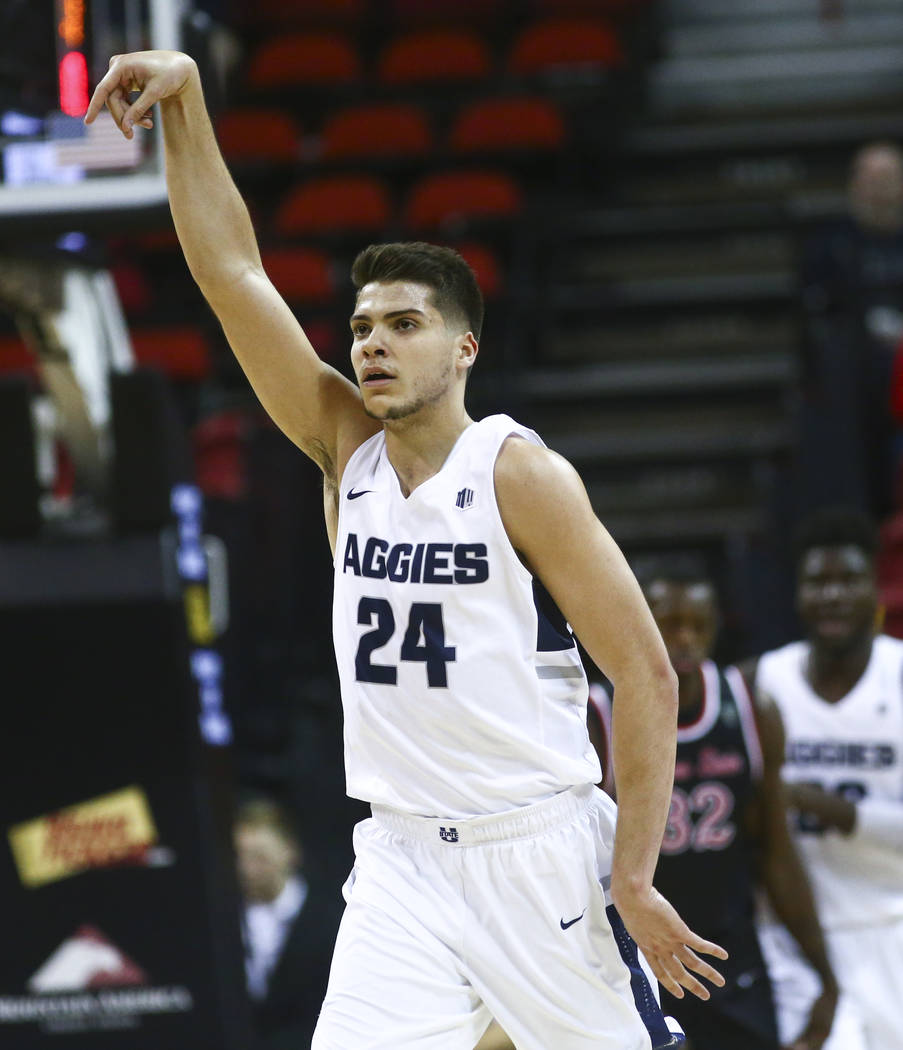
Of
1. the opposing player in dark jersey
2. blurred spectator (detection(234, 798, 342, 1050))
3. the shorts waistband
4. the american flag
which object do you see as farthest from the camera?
blurred spectator (detection(234, 798, 342, 1050))

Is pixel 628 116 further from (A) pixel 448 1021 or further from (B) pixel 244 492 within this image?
(A) pixel 448 1021

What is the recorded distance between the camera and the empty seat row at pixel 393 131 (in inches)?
476

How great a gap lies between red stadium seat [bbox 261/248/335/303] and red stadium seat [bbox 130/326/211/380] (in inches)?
24.4

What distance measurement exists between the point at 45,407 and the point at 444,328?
3.24 metres

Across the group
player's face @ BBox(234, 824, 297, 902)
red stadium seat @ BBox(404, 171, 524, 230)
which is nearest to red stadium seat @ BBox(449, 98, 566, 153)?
red stadium seat @ BBox(404, 171, 524, 230)

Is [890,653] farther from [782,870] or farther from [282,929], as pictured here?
[282,929]

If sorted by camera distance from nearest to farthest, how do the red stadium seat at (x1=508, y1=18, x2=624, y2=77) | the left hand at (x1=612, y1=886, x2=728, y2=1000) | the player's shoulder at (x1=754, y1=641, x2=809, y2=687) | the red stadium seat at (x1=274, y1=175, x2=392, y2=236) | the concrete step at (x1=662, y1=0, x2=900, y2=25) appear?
the left hand at (x1=612, y1=886, x2=728, y2=1000)
the player's shoulder at (x1=754, y1=641, x2=809, y2=687)
the red stadium seat at (x1=274, y1=175, x2=392, y2=236)
the red stadium seat at (x1=508, y1=18, x2=624, y2=77)
the concrete step at (x1=662, y1=0, x2=900, y2=25)

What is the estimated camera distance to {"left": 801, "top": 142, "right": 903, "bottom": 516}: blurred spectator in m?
8.50

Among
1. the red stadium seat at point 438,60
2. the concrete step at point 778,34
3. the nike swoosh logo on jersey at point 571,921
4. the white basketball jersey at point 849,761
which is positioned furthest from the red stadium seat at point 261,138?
the nike swoosh logo on jersey at point 571,921

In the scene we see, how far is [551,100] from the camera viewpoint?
12.7 m

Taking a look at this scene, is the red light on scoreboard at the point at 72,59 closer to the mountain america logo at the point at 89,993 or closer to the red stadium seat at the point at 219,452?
the mountain america logo at the point at 89,993

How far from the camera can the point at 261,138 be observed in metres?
12.6

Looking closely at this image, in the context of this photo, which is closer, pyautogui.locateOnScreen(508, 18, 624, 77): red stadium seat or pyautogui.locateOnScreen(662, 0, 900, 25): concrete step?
pyautogui.locateOnScreen(508, 18, 624, 77): red stadium seat

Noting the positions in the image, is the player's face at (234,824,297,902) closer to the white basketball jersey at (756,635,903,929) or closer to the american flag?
the white basketball jersey at (756,635,903,929)
